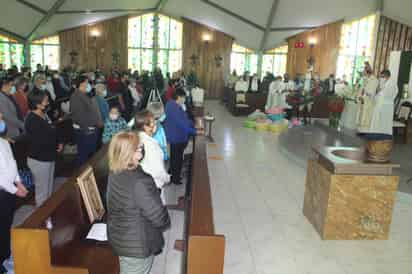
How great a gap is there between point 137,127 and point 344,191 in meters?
2.24

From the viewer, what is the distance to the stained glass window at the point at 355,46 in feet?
52.6

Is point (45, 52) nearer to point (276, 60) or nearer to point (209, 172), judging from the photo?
point (276, 60)

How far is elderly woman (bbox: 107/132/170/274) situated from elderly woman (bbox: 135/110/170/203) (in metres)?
1.01

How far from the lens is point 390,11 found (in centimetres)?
1434

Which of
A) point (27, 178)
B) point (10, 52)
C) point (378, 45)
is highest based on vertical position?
point (378, 45)

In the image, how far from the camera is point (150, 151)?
331 centimetres

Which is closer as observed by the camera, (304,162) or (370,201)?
(370,201)

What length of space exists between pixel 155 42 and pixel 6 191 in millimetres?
17351

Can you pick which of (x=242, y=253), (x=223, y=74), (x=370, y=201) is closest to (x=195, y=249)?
(x=242, y=253)

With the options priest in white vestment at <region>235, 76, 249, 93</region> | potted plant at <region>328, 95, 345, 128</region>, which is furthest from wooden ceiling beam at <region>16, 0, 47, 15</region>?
potted plant at <region>328, 95, 345, 128</region>

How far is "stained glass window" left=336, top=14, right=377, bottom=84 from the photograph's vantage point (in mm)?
16025

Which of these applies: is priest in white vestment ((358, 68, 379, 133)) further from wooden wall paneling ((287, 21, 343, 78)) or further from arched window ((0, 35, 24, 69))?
arched window ((0, 35, 24, 69))

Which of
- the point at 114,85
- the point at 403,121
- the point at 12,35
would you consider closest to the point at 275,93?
the point at 403,121

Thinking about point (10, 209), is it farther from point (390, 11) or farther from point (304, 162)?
point (390, 11)
